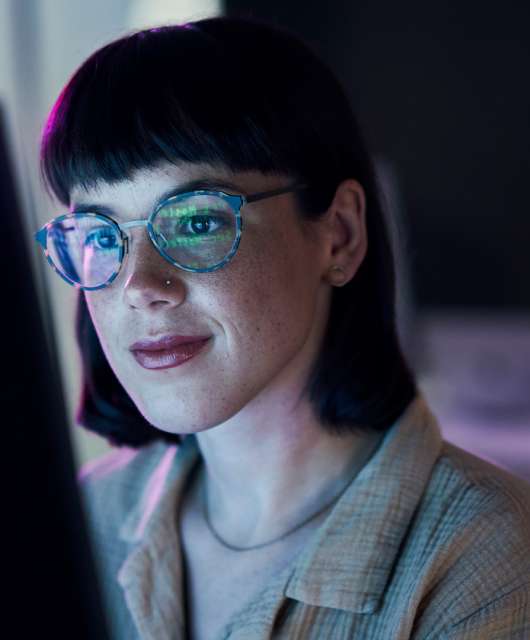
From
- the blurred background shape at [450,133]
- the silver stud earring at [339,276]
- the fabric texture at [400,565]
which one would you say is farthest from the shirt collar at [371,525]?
the blurred background shape at [450,133]

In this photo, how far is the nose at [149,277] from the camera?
3.51 ft

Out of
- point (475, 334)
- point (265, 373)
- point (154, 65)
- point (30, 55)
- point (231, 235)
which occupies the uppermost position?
point (30, 55)

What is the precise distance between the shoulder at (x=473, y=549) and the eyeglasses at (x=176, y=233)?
1.45 ft

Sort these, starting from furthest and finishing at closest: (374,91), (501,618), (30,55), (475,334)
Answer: (374,91)
(475,334)
(30,55)
(501,618)

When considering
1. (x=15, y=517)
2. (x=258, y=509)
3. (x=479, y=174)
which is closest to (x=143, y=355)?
(x=258, y=509)

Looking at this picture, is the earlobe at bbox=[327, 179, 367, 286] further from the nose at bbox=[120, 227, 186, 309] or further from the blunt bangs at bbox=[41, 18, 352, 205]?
the nose at bbox=[120, 227, 186, 309]

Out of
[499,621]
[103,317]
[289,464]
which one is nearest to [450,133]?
[289,464]

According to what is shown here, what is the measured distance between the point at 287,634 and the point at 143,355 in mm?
414

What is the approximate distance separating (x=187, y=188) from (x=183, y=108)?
0.33 feet

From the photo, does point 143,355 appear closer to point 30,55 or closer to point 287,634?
point 287,634

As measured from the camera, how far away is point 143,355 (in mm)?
1140

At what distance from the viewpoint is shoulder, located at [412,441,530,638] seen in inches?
40.2

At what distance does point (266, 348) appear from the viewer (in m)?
1.15

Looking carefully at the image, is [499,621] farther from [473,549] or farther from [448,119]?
[448,119]
